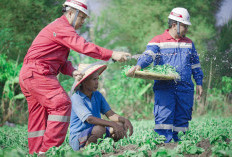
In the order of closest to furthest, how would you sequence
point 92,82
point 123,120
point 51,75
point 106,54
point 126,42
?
point 106,54, point 51,75, point 92,82, point 123,120, point 126,42

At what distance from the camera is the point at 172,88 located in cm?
505

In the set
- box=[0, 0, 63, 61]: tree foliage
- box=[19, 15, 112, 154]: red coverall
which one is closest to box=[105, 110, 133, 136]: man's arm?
box=[19, 15, 112, 154]: red coverall

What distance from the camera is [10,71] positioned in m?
8.05

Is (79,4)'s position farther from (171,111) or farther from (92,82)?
(171,111)

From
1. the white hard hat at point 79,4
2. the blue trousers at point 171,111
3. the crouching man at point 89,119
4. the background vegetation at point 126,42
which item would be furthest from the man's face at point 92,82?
the background vegetation at point 126,42

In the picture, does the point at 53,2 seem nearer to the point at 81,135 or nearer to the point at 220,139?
the point at 81,135

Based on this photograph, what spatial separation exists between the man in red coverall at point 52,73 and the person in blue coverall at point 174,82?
1394 mm

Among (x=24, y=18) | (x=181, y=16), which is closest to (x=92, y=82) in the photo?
(x=181, y=16)

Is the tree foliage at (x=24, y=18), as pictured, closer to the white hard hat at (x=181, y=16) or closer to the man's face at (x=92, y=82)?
the white hard hat at (x=181, y=16)

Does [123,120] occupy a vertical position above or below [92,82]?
below

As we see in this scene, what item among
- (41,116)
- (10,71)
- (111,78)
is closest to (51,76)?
(41,116)

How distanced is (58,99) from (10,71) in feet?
15.6

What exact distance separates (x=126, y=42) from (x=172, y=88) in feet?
30.1

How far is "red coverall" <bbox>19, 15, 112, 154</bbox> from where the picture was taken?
371 centimetres
